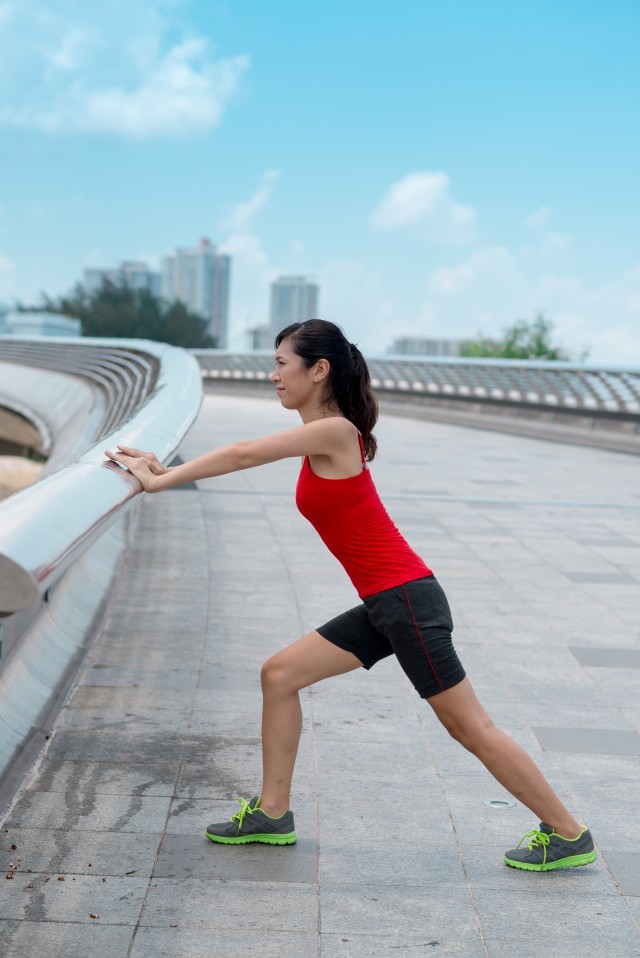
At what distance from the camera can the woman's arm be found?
300cm

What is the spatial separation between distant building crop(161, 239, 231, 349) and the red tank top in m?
157

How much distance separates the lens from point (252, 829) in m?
3.41

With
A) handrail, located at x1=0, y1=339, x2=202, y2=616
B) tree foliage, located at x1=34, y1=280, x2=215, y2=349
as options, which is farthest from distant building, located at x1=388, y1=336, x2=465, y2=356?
handrail, located at x1=0, y1=339, x2=202, y2=616

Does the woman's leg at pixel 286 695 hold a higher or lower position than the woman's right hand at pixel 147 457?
lower

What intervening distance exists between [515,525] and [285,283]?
137574 mm

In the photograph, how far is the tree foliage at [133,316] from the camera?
87.9 m

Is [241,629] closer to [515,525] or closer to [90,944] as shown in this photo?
[90,944]

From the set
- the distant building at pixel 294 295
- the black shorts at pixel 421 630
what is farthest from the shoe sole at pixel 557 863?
the distant building at pixel 294 295

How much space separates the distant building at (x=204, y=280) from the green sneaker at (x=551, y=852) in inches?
6168

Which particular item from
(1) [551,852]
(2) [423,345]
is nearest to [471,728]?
(1) [551,852]

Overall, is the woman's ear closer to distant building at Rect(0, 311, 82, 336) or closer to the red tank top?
the red tank top

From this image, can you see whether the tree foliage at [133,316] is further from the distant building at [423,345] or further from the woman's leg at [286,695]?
the woman's leg at [286,695]

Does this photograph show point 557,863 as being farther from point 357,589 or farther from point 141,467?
point 141,467

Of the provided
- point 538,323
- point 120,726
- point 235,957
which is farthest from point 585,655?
point 538,323
